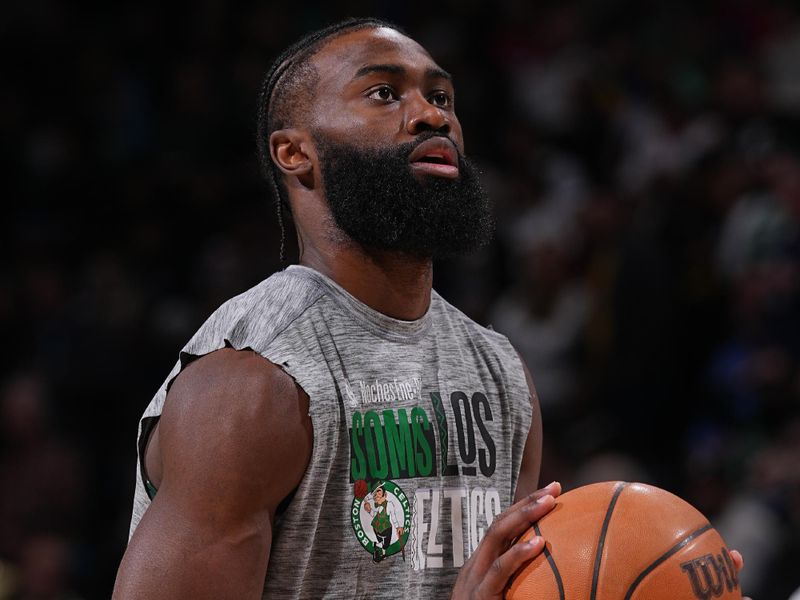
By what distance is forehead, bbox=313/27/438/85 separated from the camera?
2.45 meters

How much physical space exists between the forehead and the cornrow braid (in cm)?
2

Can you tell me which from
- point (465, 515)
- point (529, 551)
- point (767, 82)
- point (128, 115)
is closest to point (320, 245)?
point (465, 515)

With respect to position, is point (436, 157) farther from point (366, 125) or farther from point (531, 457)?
point (531, 457)

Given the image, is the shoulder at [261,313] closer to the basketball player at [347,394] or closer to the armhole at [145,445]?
the basketball player at [347,394]

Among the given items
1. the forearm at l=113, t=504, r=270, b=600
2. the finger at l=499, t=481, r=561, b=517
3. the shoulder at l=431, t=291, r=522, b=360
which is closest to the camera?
the forearm at l=113, t=504, r=270, b=600

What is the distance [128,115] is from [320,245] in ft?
17.9

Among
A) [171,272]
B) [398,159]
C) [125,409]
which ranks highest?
[398,159]

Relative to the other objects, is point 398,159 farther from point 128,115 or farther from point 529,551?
point 128,115

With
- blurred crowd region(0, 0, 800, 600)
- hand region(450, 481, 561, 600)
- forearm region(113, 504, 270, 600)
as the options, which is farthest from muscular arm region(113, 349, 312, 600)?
blurred crowd region(0, 0, 800, 600)

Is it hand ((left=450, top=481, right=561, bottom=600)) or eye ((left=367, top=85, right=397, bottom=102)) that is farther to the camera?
eye ((left=367, top=85, right=397, bottom=102))

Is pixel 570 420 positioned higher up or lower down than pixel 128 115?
lower down

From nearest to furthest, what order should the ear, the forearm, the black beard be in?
the forearm < the black beard < the ear

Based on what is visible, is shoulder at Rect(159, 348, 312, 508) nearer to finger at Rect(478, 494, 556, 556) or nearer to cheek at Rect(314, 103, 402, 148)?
Result: finger at Rect(478, 494, 556, 556)

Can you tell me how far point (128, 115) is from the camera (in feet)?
24.9
